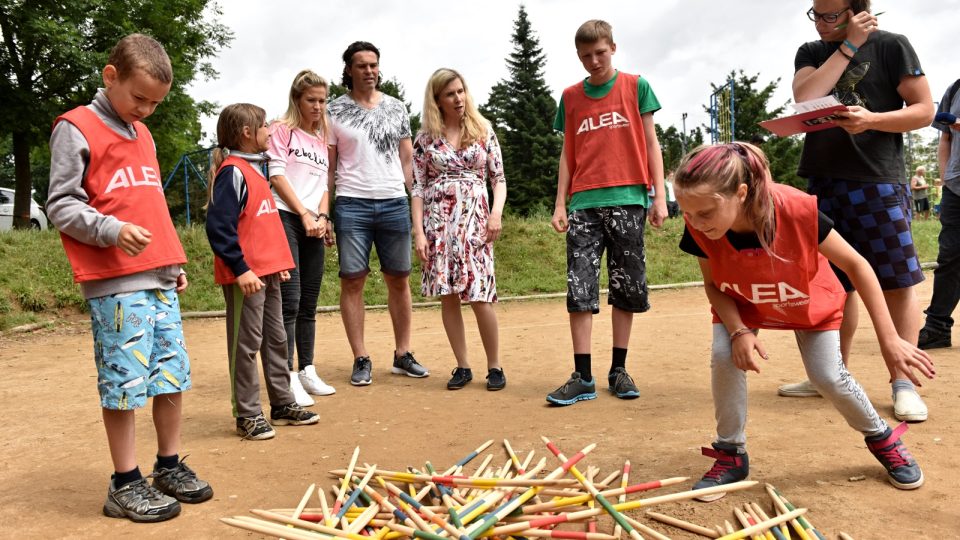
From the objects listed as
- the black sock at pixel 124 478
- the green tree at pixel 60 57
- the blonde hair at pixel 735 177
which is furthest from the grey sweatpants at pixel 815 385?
the green tree at pixel 60 57

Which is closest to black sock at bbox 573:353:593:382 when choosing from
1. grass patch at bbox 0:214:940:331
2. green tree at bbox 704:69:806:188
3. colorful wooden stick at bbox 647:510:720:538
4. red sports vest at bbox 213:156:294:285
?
red sports vest at bbox 213:156:294:285

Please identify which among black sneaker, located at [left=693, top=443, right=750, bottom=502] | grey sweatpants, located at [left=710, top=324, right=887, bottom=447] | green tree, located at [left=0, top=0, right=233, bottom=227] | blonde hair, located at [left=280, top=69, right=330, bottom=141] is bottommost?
black sneaker, located at [left=693, top=443, right=750, bottom=502]

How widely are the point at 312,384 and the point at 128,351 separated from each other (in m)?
2.11

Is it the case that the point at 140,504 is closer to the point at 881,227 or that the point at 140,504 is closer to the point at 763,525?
the point at 763,525

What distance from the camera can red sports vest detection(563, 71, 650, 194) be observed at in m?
4.65

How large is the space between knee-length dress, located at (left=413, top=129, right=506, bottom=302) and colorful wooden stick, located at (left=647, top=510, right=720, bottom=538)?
96.7 inches

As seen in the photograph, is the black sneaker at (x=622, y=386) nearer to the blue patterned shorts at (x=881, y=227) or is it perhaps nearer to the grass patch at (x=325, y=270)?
the blue patterned shorts at (x=881, y=227)

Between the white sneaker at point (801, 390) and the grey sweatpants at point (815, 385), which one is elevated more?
the grey sweatpants at point (815, 385)

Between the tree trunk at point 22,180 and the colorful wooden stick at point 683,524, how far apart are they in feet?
63.6

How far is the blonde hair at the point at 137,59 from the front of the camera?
3012mm

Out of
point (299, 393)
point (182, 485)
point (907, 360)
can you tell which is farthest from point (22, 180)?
point (907, 360)

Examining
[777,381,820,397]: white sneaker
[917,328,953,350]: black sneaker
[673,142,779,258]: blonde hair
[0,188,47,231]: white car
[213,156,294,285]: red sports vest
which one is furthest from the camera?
[0,188,47,231]: white car

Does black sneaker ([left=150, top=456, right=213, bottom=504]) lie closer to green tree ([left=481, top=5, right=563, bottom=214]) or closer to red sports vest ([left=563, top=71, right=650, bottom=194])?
red sports vest ([left=563, top=71, right=650, bottom=194])

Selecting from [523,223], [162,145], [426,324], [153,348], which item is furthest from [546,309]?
[162,145]
